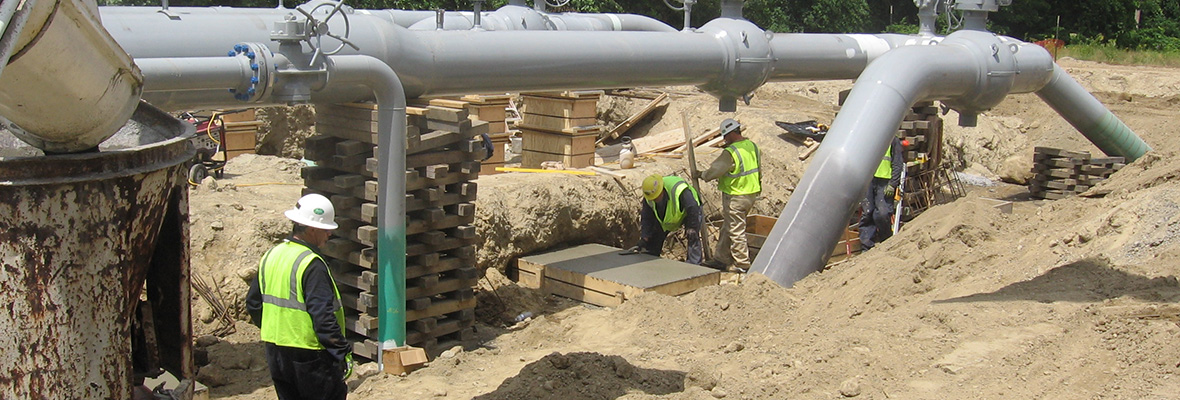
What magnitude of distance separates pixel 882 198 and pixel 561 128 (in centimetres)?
390

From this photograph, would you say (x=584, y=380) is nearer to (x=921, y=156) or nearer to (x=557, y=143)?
(x=557, y=143)

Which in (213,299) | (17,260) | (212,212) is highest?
(17,260)

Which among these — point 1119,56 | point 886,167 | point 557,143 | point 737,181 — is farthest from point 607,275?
point 1119,56

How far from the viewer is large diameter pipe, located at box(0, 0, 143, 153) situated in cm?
294

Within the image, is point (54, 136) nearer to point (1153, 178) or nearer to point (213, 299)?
point (213, 299)

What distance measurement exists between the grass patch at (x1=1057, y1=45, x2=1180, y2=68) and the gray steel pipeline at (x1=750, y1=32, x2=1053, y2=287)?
1669 centimetres

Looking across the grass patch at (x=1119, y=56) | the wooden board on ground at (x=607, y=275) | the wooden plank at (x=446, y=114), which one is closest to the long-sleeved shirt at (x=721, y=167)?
the wooden board on ground at (x=607, y=275)

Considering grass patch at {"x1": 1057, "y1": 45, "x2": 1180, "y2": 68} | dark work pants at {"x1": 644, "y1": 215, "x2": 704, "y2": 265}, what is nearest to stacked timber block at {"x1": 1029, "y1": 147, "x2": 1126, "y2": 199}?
dark work pants at {"x1": 644, "y1": 215, "x2": 704, "y2": 265}

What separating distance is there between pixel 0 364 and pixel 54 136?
747 millimetres

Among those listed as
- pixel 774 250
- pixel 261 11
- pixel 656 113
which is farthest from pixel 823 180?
pixel 656 113

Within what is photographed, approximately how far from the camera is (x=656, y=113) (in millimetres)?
18188

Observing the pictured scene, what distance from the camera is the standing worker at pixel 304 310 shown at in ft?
17.9

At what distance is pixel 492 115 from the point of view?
12.5 m

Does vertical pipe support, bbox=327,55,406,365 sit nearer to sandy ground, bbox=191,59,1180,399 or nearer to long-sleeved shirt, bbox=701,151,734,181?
sandy ground, bbox=191,59,1180,399
